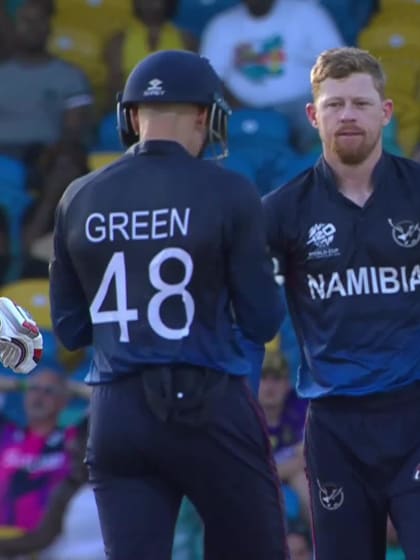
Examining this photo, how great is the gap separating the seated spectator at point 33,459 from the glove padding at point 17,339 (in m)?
3.23

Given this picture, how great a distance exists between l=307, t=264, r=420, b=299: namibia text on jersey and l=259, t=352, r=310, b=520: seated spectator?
2.74 metres

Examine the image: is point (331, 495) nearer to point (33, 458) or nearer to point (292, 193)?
point (292, 193)

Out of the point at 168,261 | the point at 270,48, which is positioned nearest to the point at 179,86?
the point at 168,261

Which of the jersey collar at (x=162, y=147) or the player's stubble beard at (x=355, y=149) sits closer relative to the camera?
the jersey collar at (x=162, y=147)

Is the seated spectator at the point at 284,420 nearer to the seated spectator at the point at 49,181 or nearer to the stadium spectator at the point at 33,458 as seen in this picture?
the stadium spectator at the point at 33,458

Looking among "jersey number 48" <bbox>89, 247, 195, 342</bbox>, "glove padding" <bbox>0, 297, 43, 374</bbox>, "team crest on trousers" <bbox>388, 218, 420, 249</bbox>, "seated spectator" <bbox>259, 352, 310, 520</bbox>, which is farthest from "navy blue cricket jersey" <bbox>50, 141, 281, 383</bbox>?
"seated spectator" <bbox>259, 352, 310, 520</bbox>

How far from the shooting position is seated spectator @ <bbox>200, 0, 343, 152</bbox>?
32.1 feet

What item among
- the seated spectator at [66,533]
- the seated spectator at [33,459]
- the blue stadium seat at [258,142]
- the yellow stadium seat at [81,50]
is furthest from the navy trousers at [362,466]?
the yellow stadium seat at [81,50]

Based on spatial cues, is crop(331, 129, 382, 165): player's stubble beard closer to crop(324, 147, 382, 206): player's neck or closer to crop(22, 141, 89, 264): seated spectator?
crop(324, 147, 382, 206): player's neck

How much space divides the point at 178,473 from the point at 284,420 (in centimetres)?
351

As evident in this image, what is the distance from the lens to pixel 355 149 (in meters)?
5.34

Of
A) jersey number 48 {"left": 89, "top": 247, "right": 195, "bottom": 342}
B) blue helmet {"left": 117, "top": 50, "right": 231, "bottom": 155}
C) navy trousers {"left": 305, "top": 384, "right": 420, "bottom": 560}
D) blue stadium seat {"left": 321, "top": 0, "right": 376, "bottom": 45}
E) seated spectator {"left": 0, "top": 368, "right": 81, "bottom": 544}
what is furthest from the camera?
blue stadium seat {"left": 321, "top": 0, "right": 376, "bottom": 45}

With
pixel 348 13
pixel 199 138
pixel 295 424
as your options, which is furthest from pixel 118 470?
pixel 348 13

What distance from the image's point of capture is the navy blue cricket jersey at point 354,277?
5.23 metres
